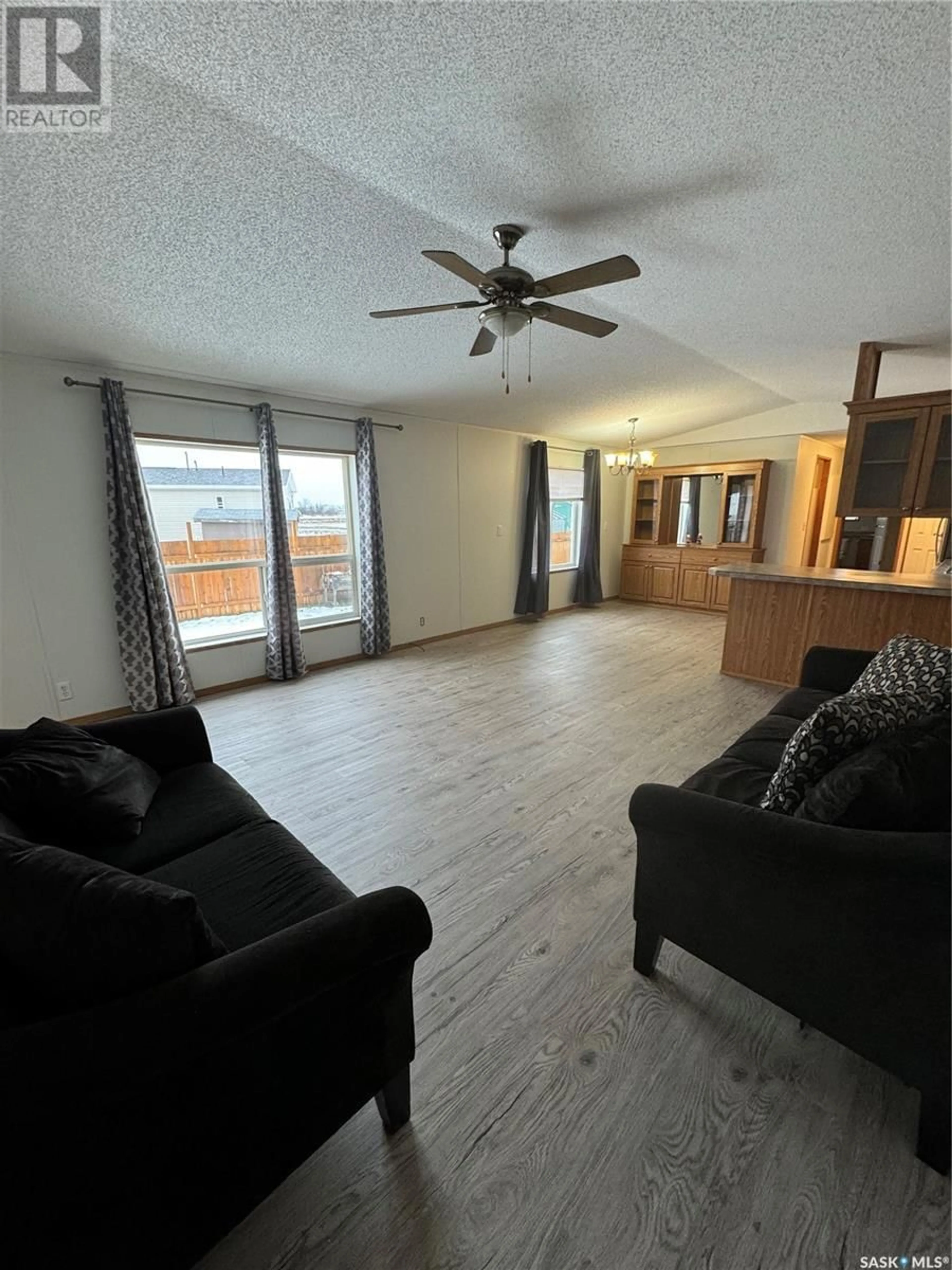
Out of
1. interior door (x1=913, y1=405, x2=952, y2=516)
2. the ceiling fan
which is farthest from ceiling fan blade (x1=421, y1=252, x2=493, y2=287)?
interior door (x1=913, y1=405, x2=952, y2=516)

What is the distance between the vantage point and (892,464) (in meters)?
3.82

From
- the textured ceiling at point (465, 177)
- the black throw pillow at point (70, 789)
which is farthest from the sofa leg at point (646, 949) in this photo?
the textured ceiling at point (465, 177)

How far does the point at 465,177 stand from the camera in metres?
2.04

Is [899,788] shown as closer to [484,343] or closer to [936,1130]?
[936,1130]

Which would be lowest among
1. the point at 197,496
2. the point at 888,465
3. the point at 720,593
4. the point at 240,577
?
the point at 720,593

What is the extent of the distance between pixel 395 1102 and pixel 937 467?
15.8ft

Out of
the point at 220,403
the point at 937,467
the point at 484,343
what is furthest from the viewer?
the point at 220,403

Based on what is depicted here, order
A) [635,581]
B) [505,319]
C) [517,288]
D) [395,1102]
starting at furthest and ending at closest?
[635,581], [505,319], [517,288], [395,1102]

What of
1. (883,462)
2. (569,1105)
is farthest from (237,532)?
(883,462)

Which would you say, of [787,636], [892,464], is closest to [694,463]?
[892,464]

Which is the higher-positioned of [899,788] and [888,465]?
[888,465]

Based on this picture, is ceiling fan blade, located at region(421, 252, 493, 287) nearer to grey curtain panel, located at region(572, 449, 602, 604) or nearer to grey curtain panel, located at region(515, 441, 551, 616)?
grey curtain panel, located at region(515, 441, 551, 616)

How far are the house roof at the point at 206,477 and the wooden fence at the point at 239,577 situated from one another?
38 centimetres

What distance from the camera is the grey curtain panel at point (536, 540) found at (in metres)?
6.32
